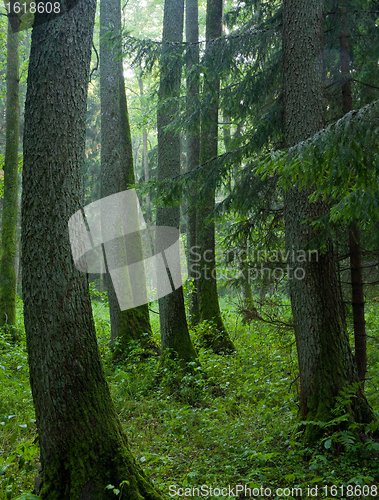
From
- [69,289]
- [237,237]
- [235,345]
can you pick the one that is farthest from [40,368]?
[235,345]

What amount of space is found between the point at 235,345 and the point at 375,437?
5.00 metres

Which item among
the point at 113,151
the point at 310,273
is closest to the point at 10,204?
the point at 113,151

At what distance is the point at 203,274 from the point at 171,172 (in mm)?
2908

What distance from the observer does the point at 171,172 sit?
283 inches

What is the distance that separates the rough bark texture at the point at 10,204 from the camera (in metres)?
9.24

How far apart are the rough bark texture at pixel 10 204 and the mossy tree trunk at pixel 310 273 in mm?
7476

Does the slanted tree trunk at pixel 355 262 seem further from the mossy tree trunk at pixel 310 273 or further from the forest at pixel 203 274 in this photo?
the mossy tree trunk at pixel 310 273

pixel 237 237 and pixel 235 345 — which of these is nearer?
pixel 237 237

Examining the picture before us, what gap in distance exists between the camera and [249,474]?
11.4 feet

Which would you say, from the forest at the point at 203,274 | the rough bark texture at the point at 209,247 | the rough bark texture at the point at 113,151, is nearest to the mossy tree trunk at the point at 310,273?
the forest at the point at 203,274

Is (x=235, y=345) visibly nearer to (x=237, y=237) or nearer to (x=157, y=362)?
(x=157, y=362)

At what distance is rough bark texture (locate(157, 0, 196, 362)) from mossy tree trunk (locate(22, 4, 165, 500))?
329 cm

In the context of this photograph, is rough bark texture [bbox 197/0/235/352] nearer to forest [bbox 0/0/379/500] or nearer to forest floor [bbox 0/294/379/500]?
forest [bbox 0/0/379/500]

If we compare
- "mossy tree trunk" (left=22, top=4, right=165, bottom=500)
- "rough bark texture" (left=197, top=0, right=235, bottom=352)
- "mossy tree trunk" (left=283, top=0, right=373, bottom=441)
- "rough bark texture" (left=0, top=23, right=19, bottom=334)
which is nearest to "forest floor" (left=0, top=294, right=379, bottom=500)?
"mossy tree trunk" (left=283, top=0, right=373, bottom=441)
